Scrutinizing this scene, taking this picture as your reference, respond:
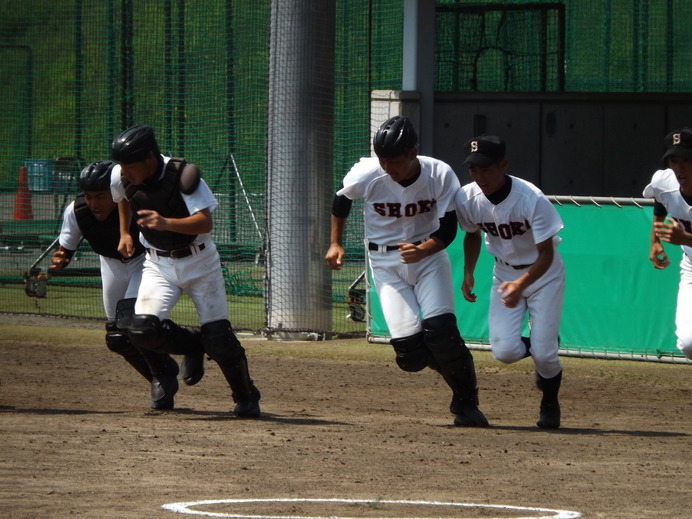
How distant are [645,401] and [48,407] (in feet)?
14.1

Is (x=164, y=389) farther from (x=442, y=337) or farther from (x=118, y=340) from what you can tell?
(x=442, y=337)

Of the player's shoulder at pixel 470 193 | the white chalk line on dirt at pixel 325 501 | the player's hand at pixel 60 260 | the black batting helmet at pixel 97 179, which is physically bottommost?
the white chalk line on dirt at pixel 325 501

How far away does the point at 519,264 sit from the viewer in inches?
298

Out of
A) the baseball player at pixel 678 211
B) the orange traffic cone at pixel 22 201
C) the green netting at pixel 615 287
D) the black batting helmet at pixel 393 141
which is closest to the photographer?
the black batting helmet at pixel 393 141

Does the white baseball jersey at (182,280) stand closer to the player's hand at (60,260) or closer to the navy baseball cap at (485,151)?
the player's hand at (60,260)

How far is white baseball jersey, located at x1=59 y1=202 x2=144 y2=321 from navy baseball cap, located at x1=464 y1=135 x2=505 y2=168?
8.40 feet

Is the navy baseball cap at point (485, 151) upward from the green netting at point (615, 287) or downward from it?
upward

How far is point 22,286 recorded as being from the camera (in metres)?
16.3

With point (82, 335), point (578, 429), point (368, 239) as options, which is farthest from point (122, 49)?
point (578, 429)

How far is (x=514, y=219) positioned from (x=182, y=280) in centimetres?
212

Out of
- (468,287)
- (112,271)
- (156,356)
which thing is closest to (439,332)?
(468,287)

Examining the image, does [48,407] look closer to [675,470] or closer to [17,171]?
[675,470]

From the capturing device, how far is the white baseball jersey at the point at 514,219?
728 cm

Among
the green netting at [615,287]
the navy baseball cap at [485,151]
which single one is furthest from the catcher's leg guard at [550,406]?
the green netting at [615,287]
